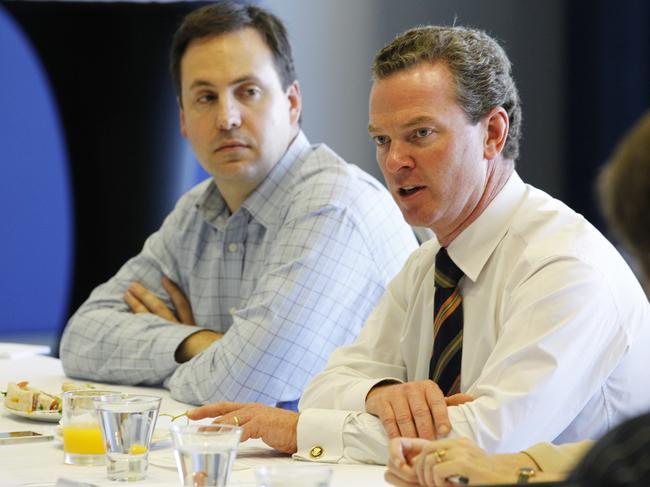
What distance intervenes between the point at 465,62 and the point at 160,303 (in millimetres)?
1185

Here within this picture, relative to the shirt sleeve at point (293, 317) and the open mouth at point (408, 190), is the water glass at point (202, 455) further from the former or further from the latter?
the shirt sleeve at point (293, 317)

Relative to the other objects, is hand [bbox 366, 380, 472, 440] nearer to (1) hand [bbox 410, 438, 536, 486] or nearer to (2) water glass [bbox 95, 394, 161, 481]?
(1) hand [bbox 410, 438, 536, 486]

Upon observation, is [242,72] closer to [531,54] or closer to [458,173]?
[458,173]

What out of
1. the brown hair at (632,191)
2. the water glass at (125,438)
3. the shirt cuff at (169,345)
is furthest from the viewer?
the shirt cuff at (169,345)

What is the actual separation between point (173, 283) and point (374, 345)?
98 centimetres

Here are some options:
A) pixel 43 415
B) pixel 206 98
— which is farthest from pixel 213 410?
pixel 206 98

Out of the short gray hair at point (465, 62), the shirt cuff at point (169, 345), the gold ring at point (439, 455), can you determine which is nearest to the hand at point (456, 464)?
the gold ring at point (439, 455)

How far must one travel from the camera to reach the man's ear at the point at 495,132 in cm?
187

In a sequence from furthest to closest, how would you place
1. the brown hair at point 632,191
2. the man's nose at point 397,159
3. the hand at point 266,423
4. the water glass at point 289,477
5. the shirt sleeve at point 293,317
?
the shirt sleeve at point 293,317, the man's nose at point 397,159, the hand at point 266,423, the water glass at point 289,477, the brown hair at point 632,191

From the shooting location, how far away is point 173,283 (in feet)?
9.18

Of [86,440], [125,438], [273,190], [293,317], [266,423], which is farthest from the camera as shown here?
[273,190]

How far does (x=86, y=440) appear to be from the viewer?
1.58 m

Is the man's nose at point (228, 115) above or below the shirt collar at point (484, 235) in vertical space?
above

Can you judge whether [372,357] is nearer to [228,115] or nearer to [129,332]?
[129,332]
